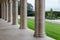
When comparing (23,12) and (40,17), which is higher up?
(23,12)

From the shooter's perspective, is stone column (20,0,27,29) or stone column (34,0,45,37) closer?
stone column (34,0,45,37)

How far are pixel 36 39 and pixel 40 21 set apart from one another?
1.25 m

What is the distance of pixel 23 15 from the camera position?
1395 cm

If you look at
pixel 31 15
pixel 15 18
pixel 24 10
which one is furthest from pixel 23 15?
pixel 31 15

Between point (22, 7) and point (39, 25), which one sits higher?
point (22, 7)

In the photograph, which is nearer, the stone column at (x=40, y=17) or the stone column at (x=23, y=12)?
the stone column at (x=40, y=17)

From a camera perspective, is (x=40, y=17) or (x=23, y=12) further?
(x=23, y=12)

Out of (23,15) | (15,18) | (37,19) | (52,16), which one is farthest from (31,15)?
(37,19)

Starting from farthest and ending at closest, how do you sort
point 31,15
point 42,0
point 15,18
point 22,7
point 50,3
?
point 31,15 → point 50,3 → point 15,18 → point 22,7 → point 42,0

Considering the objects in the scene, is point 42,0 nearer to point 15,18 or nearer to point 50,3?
point 15,18

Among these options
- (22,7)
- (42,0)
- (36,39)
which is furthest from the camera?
(22,7)

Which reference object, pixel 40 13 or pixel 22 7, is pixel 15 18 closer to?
pixel 22 7

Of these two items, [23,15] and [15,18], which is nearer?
[23,15]

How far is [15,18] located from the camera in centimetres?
1775
